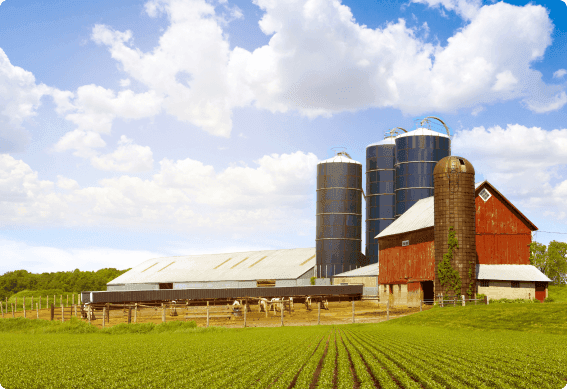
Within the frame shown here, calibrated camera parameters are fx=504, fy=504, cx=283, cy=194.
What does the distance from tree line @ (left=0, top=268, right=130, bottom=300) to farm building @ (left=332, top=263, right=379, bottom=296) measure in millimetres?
55721

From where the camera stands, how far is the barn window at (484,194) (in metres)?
39.9

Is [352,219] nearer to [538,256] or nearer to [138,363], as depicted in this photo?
[538,256]

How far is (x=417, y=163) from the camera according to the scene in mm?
56375

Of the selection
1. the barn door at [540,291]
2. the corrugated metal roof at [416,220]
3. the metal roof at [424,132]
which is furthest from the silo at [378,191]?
the barn door at [540,291]

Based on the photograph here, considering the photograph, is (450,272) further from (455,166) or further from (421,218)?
(421,218)

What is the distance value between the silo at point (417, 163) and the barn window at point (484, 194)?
602 inches

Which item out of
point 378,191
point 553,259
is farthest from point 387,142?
point 553,259

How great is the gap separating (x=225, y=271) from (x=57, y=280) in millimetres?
55677

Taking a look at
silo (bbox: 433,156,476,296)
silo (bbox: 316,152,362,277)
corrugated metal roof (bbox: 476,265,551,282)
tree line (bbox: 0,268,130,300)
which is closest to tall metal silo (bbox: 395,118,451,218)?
silo (bbox: 316,152,362,277)

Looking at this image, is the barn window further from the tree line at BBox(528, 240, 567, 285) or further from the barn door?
the tree line at BBox(528, 240, 567, 285)

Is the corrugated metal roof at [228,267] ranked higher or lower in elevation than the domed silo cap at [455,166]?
lower

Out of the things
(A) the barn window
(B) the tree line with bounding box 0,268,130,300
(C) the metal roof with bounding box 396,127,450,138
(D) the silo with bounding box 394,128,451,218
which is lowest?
(B) the tree line with bounding box 0,268,130,300

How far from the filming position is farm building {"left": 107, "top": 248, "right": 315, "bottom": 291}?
60.3 meters

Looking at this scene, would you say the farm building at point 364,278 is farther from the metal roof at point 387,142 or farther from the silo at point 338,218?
the metal roof at point 387,142
